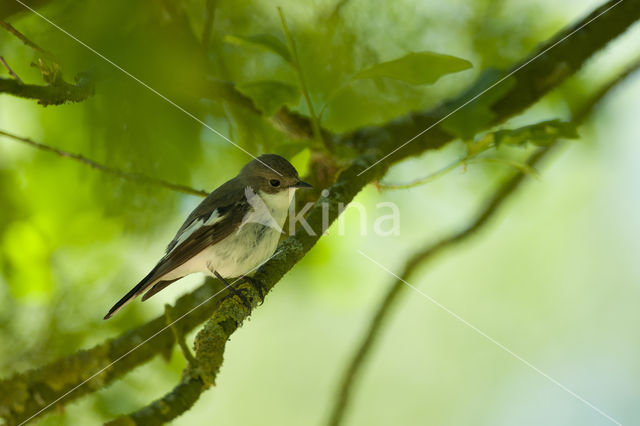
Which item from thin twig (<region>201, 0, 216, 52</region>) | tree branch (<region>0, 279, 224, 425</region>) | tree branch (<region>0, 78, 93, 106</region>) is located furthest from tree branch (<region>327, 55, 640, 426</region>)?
tree branch (<region>0, 78, 93, 106</region>)

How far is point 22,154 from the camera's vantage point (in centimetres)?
286

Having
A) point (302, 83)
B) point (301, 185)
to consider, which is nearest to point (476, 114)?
point (302, 83)

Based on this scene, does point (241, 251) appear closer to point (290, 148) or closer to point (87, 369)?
point (290, 148)

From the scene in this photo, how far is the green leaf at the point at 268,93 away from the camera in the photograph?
2.21 m

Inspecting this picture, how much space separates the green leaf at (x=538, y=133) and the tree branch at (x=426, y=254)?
94cm

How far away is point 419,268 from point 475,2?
4.71 ft

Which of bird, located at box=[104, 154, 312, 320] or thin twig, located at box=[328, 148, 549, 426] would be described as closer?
bird, located at box=[104, 154, 312, 320]

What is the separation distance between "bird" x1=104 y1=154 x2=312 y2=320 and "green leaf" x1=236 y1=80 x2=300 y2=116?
0.51 m

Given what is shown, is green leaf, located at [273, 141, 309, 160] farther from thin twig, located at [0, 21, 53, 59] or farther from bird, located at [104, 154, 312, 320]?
thin twig, located at [0, 21, 53, 59]

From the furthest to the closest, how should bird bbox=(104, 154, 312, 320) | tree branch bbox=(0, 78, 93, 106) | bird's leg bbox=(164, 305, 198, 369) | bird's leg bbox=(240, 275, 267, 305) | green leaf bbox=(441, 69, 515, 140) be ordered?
1. bird bbox=(104, 154, 312, 320)
2. green leaf bbox=(441, 69, 515, 140)
3. bird's leg bbox=(240, 275, 267, 305)
4. tree branch bbox=(0, 78, 93, 106)
5. bird's leg bbox=(164, 305, 198, 369)

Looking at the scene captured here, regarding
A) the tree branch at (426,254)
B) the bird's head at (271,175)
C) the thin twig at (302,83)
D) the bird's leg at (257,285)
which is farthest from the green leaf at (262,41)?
the tree branch at (426,254)

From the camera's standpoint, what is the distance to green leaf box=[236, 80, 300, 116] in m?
2.21

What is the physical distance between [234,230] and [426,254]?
102cm

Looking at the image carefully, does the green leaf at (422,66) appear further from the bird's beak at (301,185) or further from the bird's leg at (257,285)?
the bird's leg at (257,285)
